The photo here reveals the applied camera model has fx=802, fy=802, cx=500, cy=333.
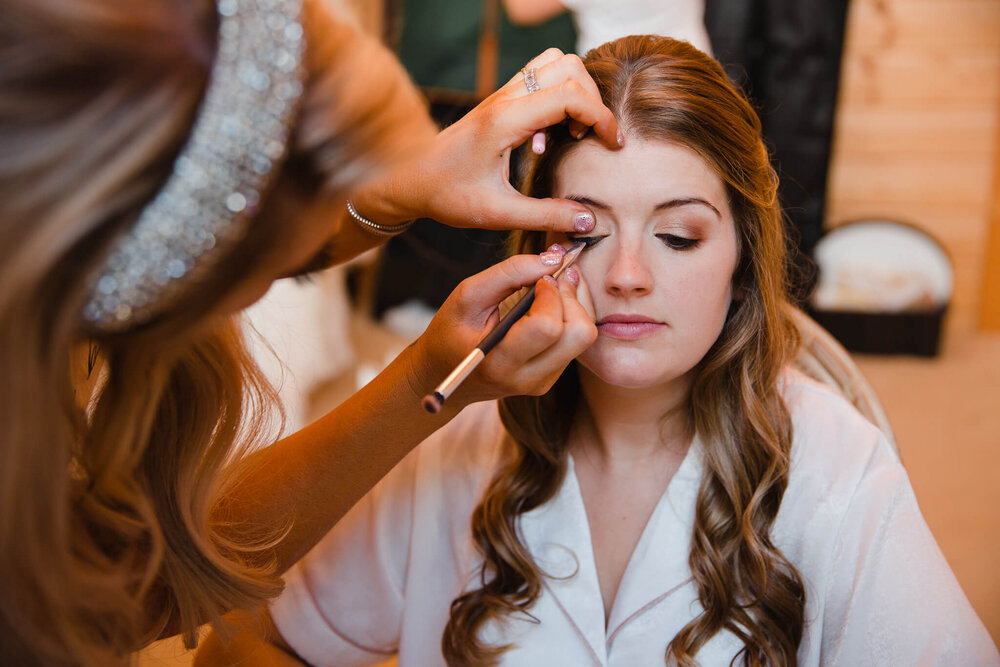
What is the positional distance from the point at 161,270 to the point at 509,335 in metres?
0.34

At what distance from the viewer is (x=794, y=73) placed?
2732 millimetres

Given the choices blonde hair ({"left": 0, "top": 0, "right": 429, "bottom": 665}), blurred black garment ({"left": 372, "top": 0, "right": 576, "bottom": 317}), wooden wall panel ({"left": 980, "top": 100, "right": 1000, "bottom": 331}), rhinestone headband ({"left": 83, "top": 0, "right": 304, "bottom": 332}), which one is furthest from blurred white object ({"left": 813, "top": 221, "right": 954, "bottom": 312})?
rhinestone headband ({"left": 83, "top": 0, "right": 304, "bottom": 332})

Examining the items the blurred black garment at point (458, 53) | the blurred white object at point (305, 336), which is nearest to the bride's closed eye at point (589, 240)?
the blurred white object at point (305, 336)

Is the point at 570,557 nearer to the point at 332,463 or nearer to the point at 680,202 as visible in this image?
the point at 332,463

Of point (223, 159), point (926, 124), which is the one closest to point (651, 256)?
point (223, 159)

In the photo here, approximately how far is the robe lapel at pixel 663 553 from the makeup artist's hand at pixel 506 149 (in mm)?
370

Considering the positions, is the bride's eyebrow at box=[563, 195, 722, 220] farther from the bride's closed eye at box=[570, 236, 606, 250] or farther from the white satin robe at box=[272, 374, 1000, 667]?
the white satin robe at box=[272, 374, 1000, 667]

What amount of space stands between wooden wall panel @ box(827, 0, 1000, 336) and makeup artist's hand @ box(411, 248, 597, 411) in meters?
2.47

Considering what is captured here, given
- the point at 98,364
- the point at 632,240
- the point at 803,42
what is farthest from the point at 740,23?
the point at 98,364

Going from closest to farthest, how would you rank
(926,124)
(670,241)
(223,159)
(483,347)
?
(223,159), (483,347), (670,241), (926,124)

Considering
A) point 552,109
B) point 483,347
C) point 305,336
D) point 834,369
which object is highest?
point 552,109

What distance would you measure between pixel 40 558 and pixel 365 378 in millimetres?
2265

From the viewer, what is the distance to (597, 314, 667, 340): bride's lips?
3.16 feet

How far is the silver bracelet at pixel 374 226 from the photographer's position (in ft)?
3.56
